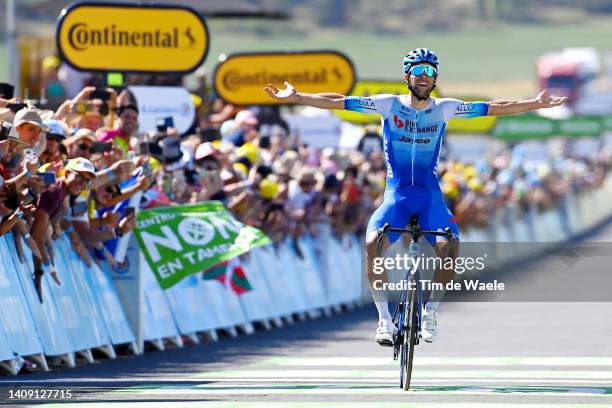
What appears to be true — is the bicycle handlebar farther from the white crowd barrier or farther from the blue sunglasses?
the white crowd barrier

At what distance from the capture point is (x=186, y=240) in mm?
18234

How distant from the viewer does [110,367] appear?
15781mm

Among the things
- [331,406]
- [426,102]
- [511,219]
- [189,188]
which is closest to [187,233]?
[189,188]

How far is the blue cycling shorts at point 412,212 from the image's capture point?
45.4ft

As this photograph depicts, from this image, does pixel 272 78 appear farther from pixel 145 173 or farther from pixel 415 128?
pixel 415 128

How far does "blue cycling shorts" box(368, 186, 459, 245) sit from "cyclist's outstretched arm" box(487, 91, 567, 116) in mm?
776

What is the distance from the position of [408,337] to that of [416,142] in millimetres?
1516

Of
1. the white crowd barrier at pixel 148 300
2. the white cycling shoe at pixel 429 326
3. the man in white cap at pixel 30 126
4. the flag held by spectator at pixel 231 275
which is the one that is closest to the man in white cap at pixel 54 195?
the white crowd barrier at pixel 148 300

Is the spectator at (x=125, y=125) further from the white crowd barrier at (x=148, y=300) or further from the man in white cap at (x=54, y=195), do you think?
the man in white cap at (x=54, y=195)

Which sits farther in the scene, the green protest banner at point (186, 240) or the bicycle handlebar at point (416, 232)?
the green protest banner at point (186, 240)

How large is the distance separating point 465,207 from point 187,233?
15776 mm

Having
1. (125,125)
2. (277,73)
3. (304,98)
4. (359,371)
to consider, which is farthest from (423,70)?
(277,73)

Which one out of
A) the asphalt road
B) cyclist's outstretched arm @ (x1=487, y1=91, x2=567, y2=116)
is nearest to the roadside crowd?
the asphalt road

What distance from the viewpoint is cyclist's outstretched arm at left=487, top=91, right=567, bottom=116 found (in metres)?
13.7
